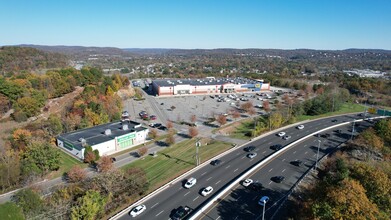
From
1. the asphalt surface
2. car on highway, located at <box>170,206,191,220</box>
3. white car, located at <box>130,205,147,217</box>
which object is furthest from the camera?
the asphalt surface

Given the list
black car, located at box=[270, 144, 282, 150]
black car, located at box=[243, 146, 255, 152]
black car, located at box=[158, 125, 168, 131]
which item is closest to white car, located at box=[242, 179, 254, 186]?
black car, located at box=[243, 146, 255, 152]

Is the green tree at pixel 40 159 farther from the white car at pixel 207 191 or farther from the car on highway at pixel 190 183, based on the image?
the white car at pixel 207 191

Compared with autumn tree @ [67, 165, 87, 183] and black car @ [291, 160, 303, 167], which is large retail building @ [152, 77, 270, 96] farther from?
black car @ [291, 160, 303, 167]

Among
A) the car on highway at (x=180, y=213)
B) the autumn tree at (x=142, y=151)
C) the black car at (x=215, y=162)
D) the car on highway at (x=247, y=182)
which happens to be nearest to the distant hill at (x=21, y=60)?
the autumn tree at (x=142, y=151)

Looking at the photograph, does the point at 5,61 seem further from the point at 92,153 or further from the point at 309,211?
the point at 309,211

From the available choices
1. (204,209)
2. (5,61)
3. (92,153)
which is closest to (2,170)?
(92,153)

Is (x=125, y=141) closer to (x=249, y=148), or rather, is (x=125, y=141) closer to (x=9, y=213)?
(x=249, y=148)

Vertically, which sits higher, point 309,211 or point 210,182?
point 309,211
